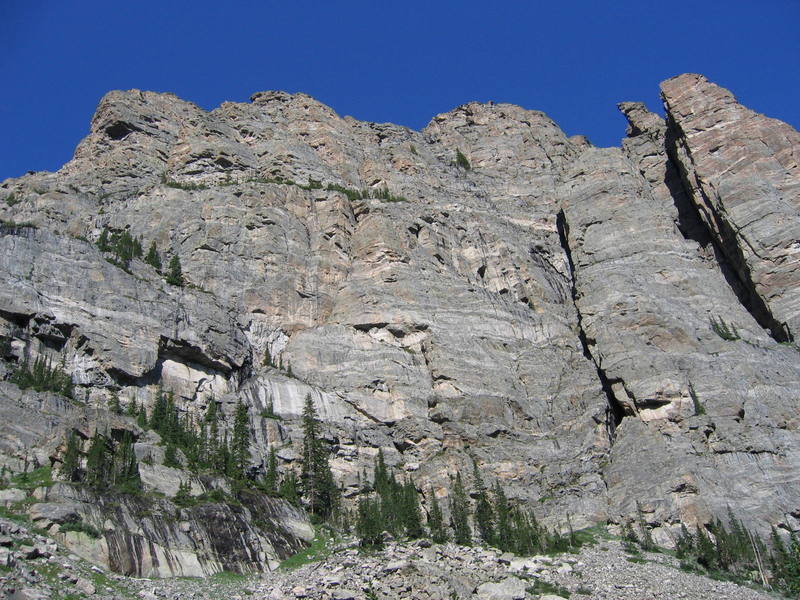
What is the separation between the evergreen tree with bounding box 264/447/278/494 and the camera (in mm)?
58406

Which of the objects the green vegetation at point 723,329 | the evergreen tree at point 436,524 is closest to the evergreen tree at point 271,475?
the evergreen tree at point 436,524

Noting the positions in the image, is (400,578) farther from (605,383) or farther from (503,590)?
(605,383)

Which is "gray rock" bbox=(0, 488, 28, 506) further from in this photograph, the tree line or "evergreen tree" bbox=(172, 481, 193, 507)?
the tree line

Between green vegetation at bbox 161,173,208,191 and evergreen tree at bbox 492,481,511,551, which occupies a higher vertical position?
green vegetation at bbox 161,173,208,191

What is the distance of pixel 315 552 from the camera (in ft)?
171

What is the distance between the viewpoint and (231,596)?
41125mm

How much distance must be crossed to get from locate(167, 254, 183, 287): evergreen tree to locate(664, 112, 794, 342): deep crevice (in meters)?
59.8

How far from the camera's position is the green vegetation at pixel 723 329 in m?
79.5

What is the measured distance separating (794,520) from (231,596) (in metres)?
41.8

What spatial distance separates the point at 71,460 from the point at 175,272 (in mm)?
31817

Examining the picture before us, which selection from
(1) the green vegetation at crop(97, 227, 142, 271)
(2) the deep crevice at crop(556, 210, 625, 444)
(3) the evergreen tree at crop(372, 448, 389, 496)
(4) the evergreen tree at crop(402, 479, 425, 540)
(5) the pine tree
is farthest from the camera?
(1) the green vegetation at crop(97, 227, 142, 271)

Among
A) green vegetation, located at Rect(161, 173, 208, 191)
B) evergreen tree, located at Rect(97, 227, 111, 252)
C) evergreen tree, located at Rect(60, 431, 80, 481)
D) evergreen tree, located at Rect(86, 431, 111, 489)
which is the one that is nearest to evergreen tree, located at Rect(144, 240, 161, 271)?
evergreen tree, located at Rect(97, 227, 111, 252)

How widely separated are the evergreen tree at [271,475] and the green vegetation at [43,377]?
594 inches

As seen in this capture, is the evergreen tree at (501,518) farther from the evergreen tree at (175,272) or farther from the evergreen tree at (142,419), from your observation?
the evergreen tree at (175,272)
